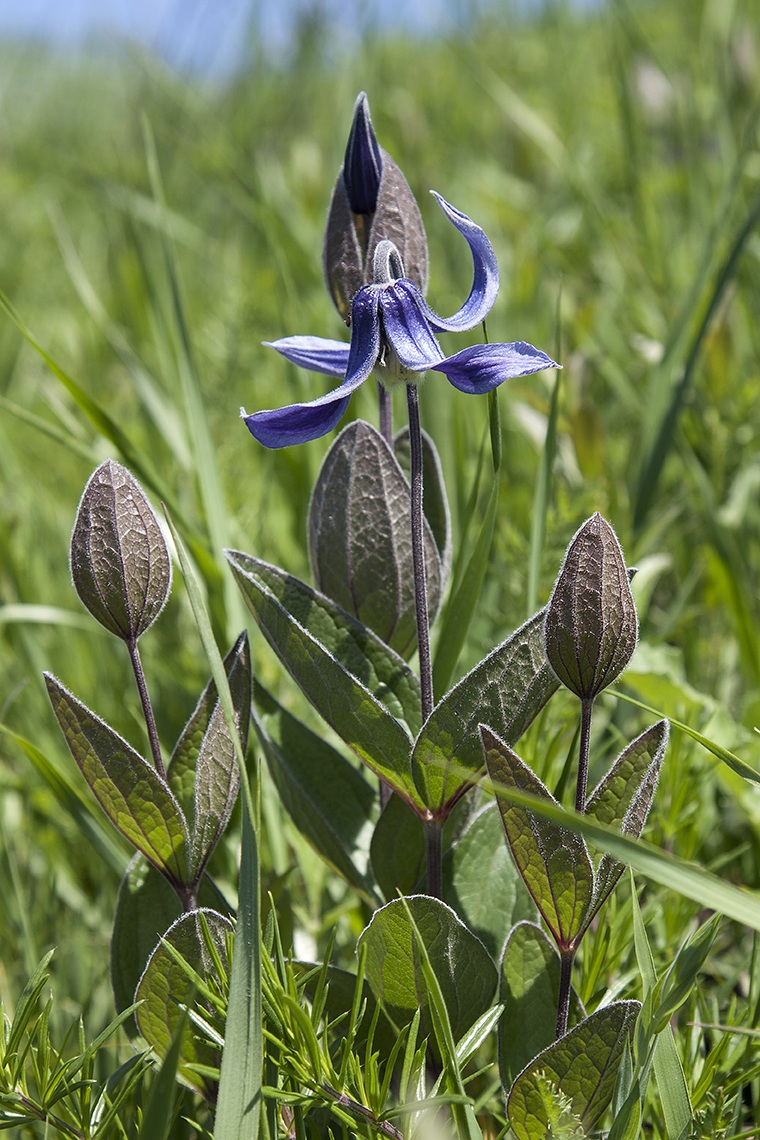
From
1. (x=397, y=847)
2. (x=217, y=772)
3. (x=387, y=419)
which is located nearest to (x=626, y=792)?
(x=397, y=847)

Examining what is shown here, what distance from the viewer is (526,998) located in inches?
39.9

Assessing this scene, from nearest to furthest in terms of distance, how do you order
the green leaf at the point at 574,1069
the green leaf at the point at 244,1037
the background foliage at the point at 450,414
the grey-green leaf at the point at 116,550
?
the green leaf at the point at 244,1037, the green leaf at the point at 574,1069, the grey-green leaf at the point at 116,550, the background foliage at the point at 450,414

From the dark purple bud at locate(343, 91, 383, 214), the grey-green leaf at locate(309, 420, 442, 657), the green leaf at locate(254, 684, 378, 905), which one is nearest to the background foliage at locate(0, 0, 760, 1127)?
the green leaf at locate(254, 684, 378, 905)

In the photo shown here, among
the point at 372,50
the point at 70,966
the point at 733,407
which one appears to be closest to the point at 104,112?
the point at 372,50

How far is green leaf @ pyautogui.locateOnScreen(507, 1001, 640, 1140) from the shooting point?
2.91ft

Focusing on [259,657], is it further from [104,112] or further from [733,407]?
[104,112]

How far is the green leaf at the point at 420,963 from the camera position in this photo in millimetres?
943

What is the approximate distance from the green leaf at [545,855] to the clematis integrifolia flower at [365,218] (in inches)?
18.2

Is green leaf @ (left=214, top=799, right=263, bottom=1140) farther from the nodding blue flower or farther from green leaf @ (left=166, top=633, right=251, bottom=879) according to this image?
the nodding blue flower

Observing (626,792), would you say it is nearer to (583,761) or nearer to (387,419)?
(583,761)

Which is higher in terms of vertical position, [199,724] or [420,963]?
[199,724]

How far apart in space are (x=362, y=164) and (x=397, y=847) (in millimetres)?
686

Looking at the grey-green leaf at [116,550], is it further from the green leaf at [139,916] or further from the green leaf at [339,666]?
the green leaf at [139,916]

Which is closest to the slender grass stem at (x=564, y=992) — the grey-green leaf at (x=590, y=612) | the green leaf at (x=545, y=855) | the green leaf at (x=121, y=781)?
the green leaf at (x=545, y=855)
